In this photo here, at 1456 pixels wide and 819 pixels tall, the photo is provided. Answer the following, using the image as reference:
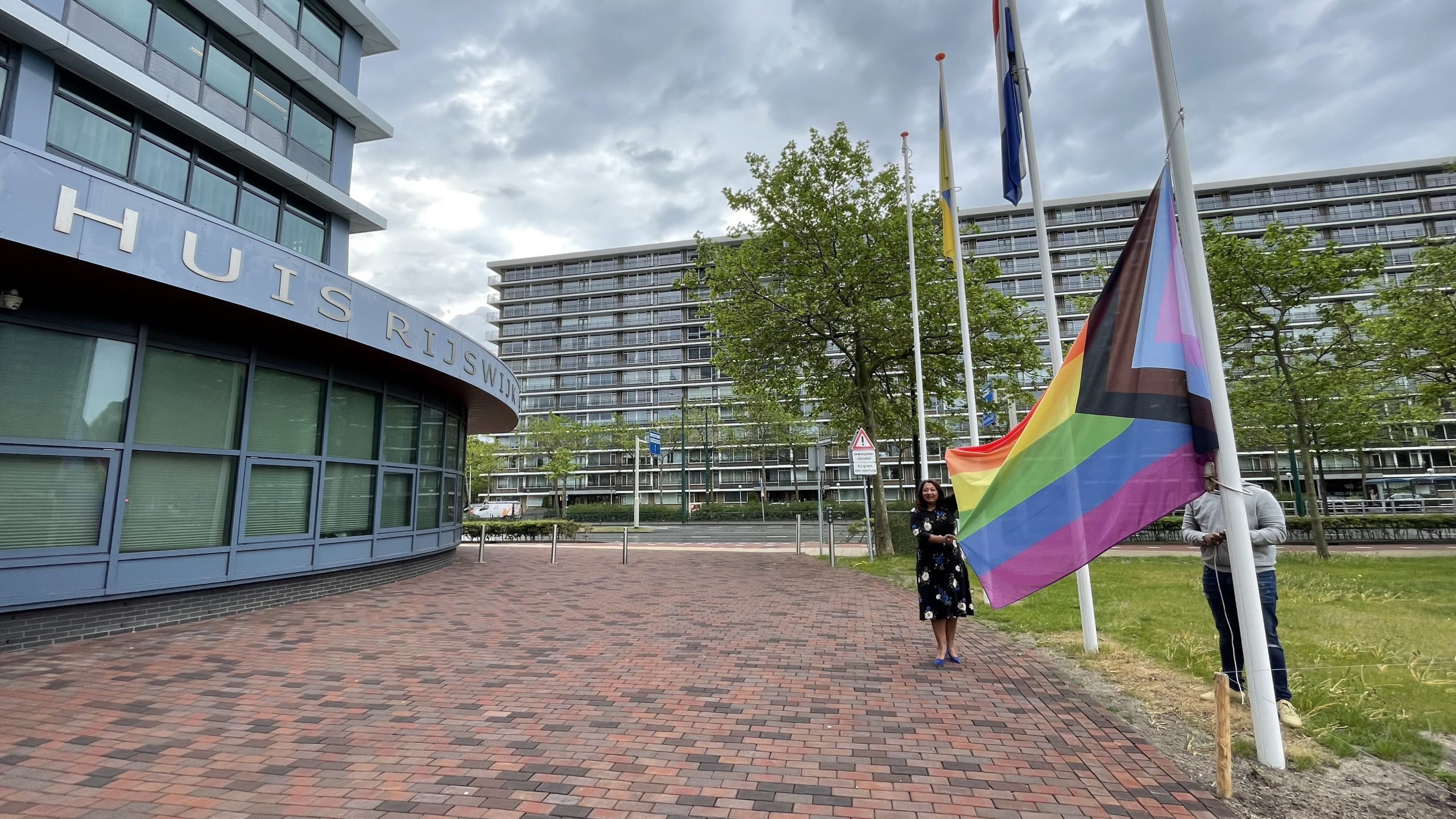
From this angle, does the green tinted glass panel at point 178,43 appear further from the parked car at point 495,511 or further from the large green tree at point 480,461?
the parked car at point 495,511

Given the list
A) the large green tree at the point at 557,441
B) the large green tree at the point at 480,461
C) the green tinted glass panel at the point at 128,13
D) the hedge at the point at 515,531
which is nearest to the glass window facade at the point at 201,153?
the green tinted glass panel at the point at 128,13

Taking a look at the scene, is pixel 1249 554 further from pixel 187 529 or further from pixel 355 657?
pixel 187 529

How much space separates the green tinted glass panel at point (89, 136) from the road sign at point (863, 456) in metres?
14.8

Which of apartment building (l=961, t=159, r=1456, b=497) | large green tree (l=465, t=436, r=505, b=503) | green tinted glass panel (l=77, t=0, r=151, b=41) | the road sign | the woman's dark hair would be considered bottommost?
the woman's dark hair

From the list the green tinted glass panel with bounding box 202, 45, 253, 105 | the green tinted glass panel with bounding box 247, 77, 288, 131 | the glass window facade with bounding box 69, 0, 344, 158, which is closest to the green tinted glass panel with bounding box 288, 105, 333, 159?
the glass window facade with bounding box 69, 0, 344, 158

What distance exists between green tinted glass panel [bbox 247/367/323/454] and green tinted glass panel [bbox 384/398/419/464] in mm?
1612

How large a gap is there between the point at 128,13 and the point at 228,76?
6.29 feet

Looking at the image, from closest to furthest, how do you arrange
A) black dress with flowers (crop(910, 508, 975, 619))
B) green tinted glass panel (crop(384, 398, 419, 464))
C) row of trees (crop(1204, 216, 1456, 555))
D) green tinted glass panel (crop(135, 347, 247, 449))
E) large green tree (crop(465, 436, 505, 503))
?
black dress with flowers (crop(910, 508, 975, 619)) → green tinted glass panel (crop(135, 347, 247, 449)) → green tinted glass panel (crop(384, 398, 419, 464)) → row of trees (crop(1204, 216, 1456, 555)) → large green tree (crop(465, 436, 505, 503))

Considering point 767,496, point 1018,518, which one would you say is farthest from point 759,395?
point 767,496

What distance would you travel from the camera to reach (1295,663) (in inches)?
238

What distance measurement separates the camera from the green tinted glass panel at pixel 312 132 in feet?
49.7

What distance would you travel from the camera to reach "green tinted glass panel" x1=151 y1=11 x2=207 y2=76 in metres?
12.1

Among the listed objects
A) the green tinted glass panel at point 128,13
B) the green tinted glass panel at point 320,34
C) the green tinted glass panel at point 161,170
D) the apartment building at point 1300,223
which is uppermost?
the apartment building at point 1300,223

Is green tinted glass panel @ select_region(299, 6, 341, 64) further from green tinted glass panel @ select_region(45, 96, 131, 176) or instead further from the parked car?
the parked car
